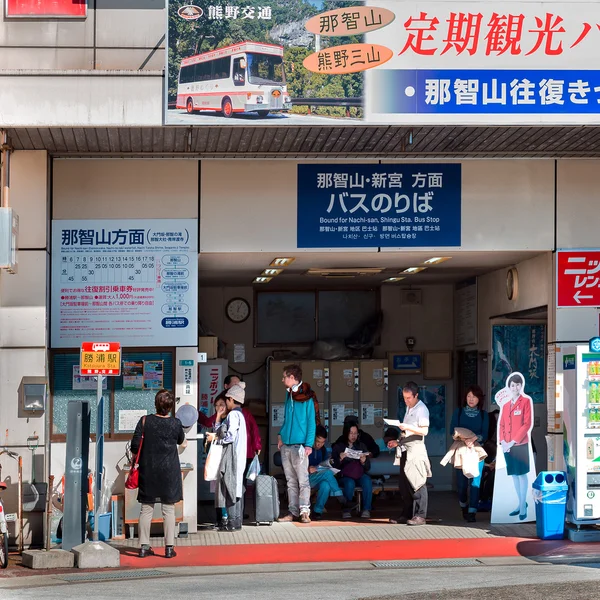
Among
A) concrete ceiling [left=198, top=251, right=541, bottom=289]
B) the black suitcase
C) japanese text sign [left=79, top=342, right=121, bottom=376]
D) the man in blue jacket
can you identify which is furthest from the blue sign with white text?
the black suitcase

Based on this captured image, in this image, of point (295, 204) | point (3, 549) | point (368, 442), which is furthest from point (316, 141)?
point (3, 549)

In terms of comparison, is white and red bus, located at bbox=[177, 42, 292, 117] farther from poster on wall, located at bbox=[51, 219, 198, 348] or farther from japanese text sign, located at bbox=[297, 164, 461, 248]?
poster on wall, located at bbox=[51, 219, 198, 348]

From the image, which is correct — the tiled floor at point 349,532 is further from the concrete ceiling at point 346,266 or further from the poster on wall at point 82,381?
the concrete ceiling at point 346,266

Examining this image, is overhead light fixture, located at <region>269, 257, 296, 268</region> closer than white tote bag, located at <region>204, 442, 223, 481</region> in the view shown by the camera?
No

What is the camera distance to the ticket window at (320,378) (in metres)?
16.4

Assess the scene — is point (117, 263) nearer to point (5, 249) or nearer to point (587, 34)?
point (5, 249)

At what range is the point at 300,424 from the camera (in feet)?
42.2

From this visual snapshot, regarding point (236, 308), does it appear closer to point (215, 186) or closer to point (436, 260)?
point (436, 260)

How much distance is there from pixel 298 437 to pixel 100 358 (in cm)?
300

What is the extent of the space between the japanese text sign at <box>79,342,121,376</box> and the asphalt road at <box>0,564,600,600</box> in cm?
199

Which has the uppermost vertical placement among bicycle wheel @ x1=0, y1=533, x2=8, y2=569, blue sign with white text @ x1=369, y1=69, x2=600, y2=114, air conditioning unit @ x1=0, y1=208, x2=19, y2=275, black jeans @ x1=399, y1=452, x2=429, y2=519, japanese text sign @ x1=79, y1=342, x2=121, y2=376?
blue sign with white text @ x1=369, y1=69, x2=600, y2=114

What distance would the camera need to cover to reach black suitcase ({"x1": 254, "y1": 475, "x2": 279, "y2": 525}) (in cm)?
1270

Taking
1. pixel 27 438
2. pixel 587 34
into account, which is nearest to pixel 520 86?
pixel 587 34

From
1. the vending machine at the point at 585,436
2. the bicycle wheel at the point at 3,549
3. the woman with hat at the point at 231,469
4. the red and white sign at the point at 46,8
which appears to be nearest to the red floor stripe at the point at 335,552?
the vending machine at the point at 585,436
